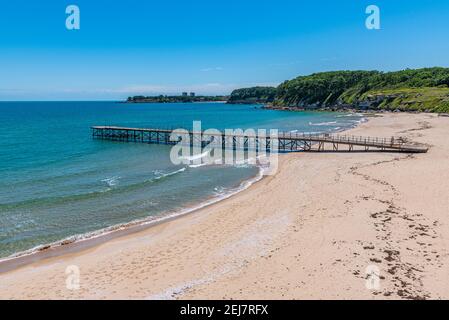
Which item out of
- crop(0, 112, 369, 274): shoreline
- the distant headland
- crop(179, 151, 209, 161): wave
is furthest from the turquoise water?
the distant headland

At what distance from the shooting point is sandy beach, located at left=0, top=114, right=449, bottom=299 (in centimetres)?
1305

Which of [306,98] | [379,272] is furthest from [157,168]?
[306,98]

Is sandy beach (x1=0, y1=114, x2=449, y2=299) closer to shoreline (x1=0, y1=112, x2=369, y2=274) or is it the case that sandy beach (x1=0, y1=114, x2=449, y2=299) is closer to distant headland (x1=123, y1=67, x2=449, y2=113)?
shoreline (x1=0, y1=112, x2=369, y2=274)

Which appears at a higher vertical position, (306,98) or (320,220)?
(306,98)

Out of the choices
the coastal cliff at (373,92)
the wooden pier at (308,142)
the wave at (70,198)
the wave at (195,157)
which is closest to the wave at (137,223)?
the wave at (70,198)

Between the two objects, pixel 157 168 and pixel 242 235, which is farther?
pixel 157 168

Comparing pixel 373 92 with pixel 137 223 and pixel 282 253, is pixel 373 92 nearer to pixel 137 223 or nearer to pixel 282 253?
pixel 137 223

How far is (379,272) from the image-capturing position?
45.3 feet

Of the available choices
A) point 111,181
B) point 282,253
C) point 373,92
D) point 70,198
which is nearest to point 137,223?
point 70,198

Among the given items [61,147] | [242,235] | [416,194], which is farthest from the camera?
[61,147]

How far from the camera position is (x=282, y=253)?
52.5ft
